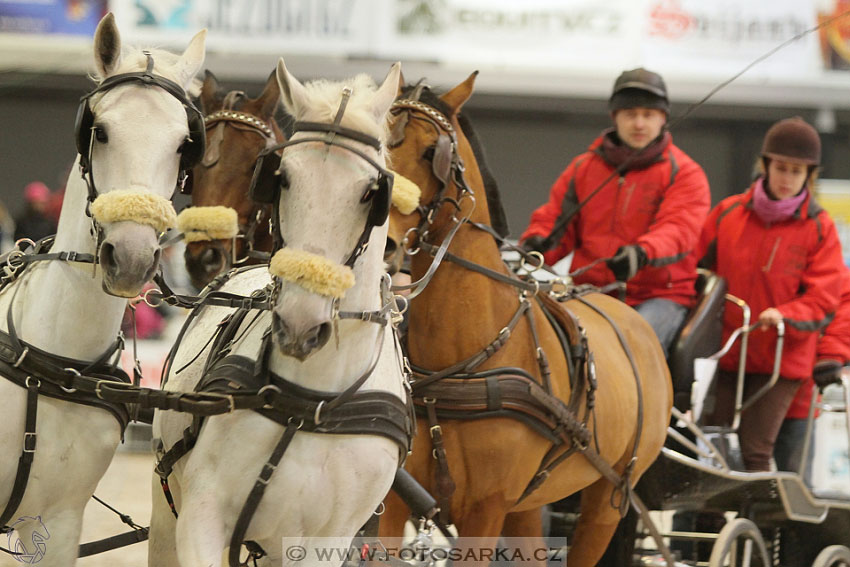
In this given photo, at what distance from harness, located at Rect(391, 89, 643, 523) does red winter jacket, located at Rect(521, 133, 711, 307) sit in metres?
1.06

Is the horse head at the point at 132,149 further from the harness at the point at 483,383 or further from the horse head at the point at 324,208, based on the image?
the harness at the point at 483,383

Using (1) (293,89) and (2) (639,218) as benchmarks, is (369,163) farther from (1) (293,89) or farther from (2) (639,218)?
(2) (639,218)

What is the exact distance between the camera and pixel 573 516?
4.92 metres

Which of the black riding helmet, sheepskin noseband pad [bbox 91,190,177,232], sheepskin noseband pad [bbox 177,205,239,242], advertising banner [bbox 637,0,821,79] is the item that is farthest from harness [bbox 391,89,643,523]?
advertising banner [bbox 637,0,821,79]

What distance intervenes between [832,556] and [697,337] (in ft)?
3.88

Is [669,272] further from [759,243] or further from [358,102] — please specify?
[358,102]

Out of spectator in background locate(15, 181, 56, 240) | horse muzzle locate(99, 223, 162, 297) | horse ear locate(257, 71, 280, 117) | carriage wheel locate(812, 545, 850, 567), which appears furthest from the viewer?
spectator in background locate(15, 181, 56, 240)

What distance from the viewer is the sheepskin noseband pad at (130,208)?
2474 millimetres

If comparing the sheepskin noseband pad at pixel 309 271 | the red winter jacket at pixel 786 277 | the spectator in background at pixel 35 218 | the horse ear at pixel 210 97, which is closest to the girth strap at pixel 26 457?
the sheepskin noseband pad at pixel 309 271

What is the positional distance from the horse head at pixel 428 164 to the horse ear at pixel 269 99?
758 millimetres

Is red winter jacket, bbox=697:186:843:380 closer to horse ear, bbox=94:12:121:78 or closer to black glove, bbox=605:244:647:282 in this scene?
black glove, bbox=605:244:647:282

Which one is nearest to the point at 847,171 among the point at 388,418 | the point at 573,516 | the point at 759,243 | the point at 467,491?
the point at 759,243

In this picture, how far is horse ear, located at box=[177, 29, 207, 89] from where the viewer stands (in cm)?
287

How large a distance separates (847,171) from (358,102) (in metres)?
12.1
